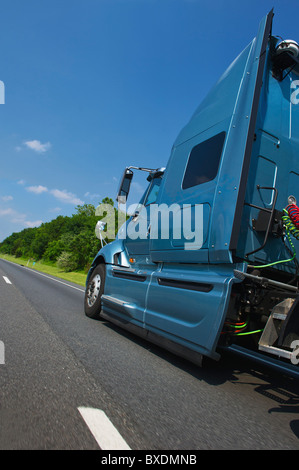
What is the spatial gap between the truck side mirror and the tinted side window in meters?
1.53

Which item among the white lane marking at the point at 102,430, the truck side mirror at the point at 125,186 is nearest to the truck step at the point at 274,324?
the white lane marking at the point at 102,430

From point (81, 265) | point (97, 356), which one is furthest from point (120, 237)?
point (81, 265)

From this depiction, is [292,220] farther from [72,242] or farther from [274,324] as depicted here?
[72,242]

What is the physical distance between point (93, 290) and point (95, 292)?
0.35 ft

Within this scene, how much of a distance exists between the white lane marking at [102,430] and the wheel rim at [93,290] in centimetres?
334

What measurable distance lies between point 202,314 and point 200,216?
1.04 m

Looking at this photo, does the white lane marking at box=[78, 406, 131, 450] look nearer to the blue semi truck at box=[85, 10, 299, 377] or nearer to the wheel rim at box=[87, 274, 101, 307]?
the blue semi truck at box=[85, 10, 299, 377]

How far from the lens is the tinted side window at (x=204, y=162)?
3303 millimetres

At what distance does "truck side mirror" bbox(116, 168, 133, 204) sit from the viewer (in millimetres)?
5031

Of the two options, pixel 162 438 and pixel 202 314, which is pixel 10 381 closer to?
pixel 162 438

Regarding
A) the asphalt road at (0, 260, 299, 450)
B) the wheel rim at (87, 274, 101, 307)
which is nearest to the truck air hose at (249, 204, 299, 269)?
the asphalt road at (0, 260, 299, 450)

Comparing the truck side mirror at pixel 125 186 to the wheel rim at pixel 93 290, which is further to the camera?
the wheel rim at pixel 93 290

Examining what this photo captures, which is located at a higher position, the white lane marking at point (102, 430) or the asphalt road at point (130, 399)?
the white lane marking at point (102, 430)

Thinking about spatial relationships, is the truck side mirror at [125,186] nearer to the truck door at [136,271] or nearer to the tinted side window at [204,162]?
the truck door at [136,271]
